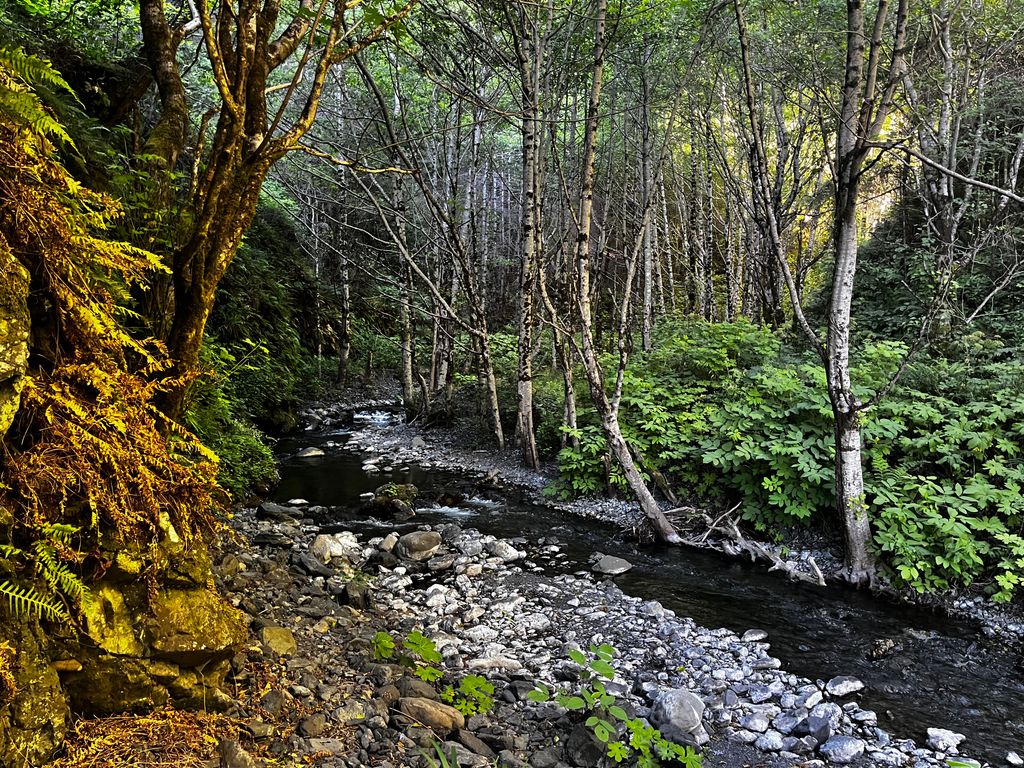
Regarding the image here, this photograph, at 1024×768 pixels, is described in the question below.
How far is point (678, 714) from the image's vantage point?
13.3ft

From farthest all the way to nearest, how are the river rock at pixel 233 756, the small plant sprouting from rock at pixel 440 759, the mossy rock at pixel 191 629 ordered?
1. the small plant sprouting from rock at pixel 440 759
2. the mossy rock at pixel 191 629
3. the river rock at pixel 233 756

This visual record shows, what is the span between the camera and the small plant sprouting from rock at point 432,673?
12.5 feet

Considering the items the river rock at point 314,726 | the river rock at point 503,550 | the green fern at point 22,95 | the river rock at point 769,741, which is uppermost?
the green fern at point 22,95

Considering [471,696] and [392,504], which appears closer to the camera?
[471,696]

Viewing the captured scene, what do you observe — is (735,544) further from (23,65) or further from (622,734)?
(23,65)

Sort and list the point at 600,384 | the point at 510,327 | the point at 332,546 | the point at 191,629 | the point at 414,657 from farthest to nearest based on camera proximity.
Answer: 1. the point at 510,327
2. the point at 600,384
3. the point at 332,546
4. the point at 414,657
5. the point at 191,629

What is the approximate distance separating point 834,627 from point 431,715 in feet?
15.1

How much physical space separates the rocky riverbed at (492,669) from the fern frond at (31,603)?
0.99 meters

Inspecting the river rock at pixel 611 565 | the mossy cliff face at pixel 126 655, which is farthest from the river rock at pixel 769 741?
the mossy cliff face at pixel 126 655

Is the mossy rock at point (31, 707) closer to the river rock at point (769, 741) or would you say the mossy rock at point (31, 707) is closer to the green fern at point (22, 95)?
the green fern at point (22, 95)

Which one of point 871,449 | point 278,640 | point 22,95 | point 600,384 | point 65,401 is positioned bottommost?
point 278,640

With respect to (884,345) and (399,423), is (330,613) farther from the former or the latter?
(399,423)

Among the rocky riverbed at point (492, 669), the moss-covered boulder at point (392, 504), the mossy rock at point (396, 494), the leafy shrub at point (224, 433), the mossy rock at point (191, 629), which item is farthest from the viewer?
the mossy rock at point (396, 494)

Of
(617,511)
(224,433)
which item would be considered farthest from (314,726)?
(617,511)
